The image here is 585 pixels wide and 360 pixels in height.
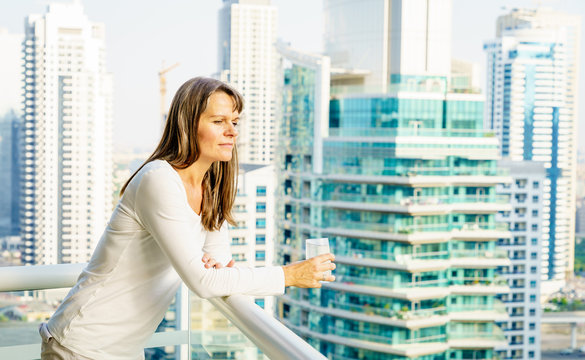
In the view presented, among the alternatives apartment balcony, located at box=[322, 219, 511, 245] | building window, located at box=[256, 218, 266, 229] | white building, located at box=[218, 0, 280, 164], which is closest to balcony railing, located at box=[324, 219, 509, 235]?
apartment balcony, located at box=[322, 219, 511, 245]

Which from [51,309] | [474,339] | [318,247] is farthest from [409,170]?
[318,247]

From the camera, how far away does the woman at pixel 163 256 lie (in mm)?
920

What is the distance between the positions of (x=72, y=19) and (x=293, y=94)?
9133 millimetres

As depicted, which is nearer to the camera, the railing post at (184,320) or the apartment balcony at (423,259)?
the railing post at (184,320)

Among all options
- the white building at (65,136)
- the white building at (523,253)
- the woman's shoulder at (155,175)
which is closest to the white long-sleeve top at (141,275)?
the woman's shoulder at (155,175)

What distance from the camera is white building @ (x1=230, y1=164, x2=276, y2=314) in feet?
83.1

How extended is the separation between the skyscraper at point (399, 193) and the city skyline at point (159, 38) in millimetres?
4778

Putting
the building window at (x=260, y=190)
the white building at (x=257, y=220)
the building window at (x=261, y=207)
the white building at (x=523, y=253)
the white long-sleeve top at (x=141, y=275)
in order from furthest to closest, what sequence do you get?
the white building at (x=523, y=253) → the building window at (x=261, y=207) → the building window at (x=260, y=190) → the white building at (x=257, y=220) → the white long-sleeve top at (x=141, y=275)

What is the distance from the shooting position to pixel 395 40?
933 inches

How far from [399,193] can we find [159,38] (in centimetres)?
1345

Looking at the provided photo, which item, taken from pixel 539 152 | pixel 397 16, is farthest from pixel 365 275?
pixel 539 152

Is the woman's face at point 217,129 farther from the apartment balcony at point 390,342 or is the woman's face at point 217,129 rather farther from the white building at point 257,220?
the white building at point 257,220

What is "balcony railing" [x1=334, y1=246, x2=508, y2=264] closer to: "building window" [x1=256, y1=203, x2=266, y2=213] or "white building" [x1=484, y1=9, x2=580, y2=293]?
"building window" [x1=256, y1=203, x2=266, y2=213]

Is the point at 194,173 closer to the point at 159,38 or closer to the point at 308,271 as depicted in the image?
the point at 308,271
